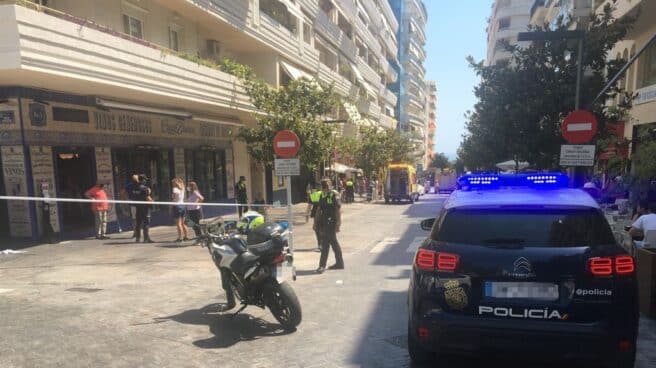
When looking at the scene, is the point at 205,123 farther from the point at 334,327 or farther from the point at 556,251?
the point at 556,251

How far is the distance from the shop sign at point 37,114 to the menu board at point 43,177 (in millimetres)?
626

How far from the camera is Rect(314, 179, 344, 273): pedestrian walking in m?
8.05

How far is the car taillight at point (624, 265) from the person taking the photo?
312 centimetres

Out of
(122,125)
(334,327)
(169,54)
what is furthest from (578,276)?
(122,125)

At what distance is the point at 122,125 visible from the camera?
44.9 feet

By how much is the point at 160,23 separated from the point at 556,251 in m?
15.1

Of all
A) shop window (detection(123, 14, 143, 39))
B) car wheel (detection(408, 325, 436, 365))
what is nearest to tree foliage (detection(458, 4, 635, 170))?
shop window (detection(123, 14, 143, 39))

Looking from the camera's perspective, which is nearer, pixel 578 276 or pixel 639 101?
pixel 578 276

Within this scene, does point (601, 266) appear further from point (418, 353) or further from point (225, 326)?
point (225, 326)

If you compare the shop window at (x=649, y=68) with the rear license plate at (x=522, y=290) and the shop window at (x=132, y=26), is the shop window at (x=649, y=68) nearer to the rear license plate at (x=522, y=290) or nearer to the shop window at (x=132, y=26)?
the rear license plate at (x=522, y=290)

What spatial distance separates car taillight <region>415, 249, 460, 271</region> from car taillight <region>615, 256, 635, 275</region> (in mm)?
1095

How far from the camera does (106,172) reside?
13141 millimetres

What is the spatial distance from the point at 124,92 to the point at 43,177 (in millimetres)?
2969

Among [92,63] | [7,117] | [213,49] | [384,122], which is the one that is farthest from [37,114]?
[384,122]
